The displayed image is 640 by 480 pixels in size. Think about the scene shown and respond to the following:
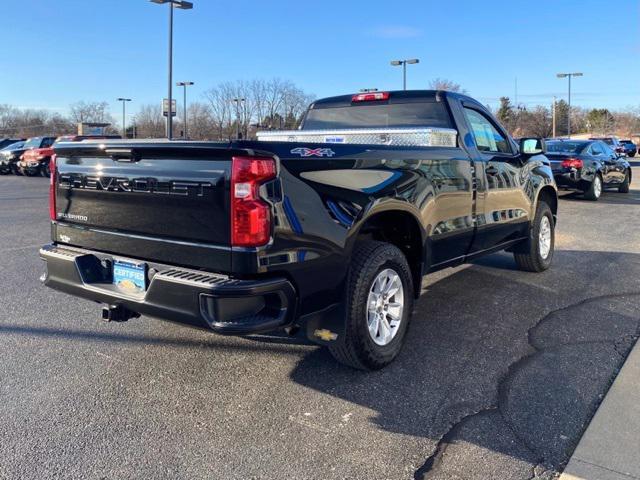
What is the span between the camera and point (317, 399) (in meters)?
3.42

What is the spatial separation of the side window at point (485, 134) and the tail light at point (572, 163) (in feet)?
32.3

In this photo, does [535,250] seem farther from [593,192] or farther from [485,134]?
[593,192]

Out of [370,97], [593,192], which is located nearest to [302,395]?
[370,97]

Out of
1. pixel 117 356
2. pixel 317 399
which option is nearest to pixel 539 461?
pixel 317 399

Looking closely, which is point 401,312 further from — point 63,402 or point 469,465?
point 63,402

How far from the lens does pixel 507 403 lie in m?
3.37

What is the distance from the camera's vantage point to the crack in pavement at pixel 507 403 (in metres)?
2.73

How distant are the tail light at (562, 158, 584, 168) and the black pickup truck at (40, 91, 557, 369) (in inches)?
435

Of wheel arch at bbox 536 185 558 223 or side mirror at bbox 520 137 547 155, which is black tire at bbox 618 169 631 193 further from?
side mirror at bbox 520 137 547 155

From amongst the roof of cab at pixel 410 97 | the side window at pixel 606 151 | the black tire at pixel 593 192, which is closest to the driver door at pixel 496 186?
the roof of cab at pixel 410 97

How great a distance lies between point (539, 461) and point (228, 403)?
1.74 meters

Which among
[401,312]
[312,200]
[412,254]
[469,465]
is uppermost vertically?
[312,200]

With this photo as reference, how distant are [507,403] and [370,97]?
3311mm

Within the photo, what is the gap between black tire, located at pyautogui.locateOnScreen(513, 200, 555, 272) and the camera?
6359 millimetres
